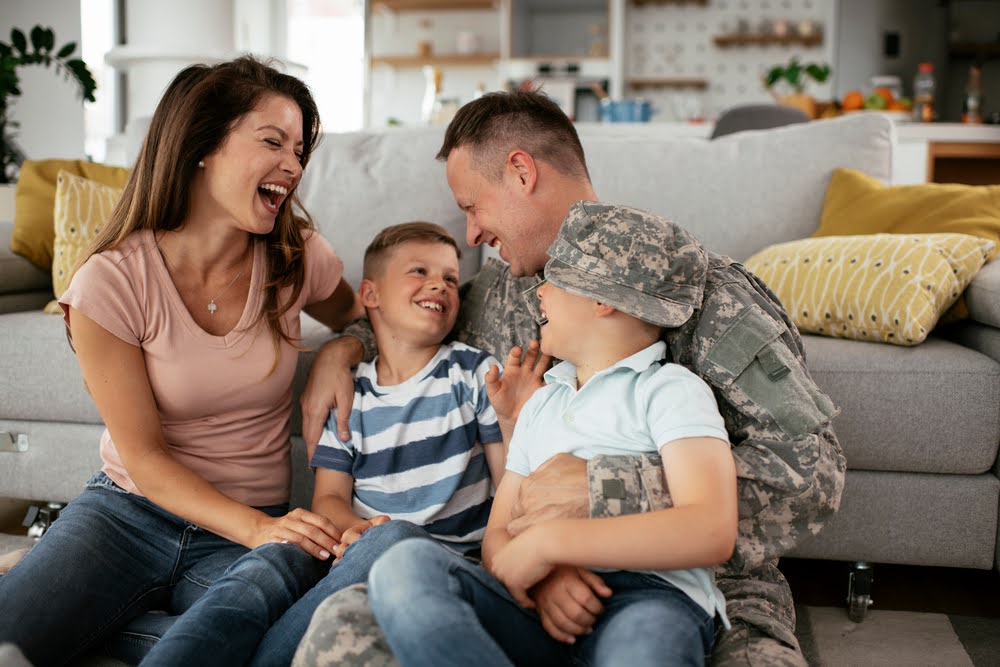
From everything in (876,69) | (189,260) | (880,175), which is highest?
(876,69)

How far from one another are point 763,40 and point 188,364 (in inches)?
257

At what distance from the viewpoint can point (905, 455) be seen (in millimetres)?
1645

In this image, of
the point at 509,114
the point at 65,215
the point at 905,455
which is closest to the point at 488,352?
the point at 509,114

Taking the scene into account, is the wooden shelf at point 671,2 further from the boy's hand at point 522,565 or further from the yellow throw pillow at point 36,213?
the boy's hand at point 522,565

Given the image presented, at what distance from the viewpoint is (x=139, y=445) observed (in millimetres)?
1329

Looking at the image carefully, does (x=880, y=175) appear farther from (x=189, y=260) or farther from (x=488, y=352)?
(x=189, y=260)

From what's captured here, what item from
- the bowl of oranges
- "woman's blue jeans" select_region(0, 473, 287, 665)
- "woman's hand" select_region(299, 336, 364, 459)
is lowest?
"woman's blue jeans" select_region(0, 473, 287, 665)

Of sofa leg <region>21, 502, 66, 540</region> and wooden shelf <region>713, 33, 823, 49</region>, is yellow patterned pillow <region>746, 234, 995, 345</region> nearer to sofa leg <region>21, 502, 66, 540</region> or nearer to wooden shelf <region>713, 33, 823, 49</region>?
sofa leg <region>21, 502, 66, 540</region>

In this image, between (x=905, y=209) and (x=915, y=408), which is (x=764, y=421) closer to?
(x=915, y=408)

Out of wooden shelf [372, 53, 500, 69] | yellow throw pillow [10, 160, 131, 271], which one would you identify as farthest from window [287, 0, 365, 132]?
yellow throw pillow [10, 160, 131, 271]

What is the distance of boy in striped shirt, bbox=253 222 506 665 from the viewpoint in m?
1.41

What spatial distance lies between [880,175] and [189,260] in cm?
176

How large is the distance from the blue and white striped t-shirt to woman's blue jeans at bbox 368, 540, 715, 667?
39 cm

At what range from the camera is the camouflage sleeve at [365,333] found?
1.60 metres
